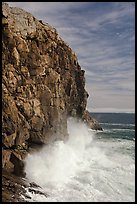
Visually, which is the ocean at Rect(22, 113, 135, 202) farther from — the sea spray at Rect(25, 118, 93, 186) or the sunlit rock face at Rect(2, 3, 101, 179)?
the sunlit rock face at Rect(2, 3, 101, 179)

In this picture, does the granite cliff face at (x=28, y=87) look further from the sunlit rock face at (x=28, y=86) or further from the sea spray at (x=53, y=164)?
the sea spray at (x=53, y=164)

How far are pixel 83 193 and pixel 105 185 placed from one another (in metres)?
Result: 2.93

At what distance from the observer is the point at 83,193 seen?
2167 centimetres

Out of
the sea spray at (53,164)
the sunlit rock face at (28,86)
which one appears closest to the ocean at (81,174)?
the sea spray at (53,164)

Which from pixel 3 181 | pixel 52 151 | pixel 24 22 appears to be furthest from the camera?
pixel 52 151

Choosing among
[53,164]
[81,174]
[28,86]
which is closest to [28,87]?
[28,86]

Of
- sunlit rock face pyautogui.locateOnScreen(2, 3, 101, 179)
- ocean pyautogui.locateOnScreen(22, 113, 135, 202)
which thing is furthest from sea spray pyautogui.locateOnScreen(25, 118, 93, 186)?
sunlit rock face pyautogui.locateOnScreen(2, 3, 101, 179)

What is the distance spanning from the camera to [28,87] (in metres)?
28.4

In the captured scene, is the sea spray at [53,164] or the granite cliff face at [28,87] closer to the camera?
the sea spray at [53,164]

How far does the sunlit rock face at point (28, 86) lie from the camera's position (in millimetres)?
25094

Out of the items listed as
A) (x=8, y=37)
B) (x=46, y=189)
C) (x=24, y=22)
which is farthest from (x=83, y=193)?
(x=24, y=22)

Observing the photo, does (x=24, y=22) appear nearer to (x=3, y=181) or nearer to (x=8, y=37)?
(x=8, y=37)

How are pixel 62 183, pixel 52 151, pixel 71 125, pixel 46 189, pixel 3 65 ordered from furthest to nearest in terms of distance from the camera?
1. pixel 71 125
2. pixel 52 151
3. pixel 3 65
4. pixel 62 183
5. pixel 46 189

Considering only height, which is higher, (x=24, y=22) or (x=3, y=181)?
(x=24, y=22)
